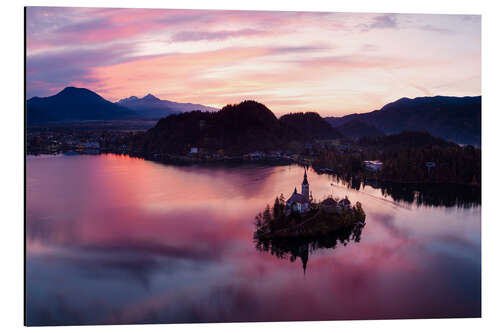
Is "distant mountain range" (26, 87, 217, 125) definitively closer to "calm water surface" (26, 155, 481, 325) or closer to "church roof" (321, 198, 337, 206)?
"calm water surface" (26, 155, 481, 325)

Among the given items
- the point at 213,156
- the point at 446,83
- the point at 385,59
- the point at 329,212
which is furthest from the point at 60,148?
the point at 446,83

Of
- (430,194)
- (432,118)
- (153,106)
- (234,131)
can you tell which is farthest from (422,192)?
(153,106)

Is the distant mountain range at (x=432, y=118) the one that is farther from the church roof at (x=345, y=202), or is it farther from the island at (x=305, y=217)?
the island at (x=305, y=217)

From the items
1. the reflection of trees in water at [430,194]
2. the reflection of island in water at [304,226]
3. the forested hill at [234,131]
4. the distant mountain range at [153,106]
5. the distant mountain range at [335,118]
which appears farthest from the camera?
the forested hill at [234,131]

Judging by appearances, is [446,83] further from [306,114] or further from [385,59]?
[306,114]

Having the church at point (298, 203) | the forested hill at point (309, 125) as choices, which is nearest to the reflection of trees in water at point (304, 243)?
the church at point (298, 203)

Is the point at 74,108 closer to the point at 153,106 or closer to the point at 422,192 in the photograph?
the point at 153,106

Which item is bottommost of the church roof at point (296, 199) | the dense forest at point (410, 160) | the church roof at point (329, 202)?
the church roof at point (329, 202)
